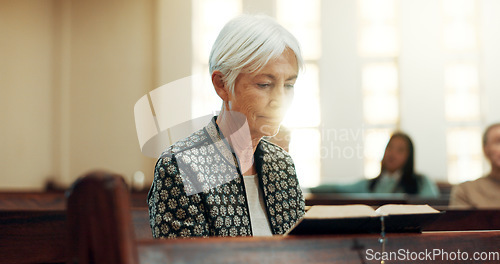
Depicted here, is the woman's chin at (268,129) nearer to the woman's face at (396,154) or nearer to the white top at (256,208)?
the white top at (256,208)

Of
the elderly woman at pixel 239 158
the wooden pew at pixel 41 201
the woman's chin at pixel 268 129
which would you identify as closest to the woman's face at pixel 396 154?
the wooden pew at pixel 41 201

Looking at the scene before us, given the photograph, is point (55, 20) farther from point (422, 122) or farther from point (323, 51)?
point (422, 122)

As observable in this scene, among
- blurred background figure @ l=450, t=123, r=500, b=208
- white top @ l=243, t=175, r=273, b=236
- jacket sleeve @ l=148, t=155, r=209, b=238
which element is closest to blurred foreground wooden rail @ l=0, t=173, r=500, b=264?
jacket sleeve @ l=148, t=155, r=209, b=238

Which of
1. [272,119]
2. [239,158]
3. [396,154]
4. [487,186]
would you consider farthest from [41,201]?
[487,186]

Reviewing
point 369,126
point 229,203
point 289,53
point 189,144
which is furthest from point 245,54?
point 369,126

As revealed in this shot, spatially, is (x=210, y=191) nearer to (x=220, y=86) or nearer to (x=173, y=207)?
(x=173, y=207)

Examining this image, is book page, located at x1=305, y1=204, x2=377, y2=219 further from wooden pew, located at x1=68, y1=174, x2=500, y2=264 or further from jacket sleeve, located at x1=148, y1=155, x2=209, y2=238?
jacket sleeve, located at x1=148, y1=155, x2=209, y2=238

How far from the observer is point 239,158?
171 cm

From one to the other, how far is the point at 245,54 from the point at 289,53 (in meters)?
0.15

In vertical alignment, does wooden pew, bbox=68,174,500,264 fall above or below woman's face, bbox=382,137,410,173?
above

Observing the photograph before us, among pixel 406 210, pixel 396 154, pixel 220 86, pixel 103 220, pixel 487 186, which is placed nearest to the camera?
pixel 103 220

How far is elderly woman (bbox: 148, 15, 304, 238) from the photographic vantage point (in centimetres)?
147

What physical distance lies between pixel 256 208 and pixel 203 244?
27.6 inches

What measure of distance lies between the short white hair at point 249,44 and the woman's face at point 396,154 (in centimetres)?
329
